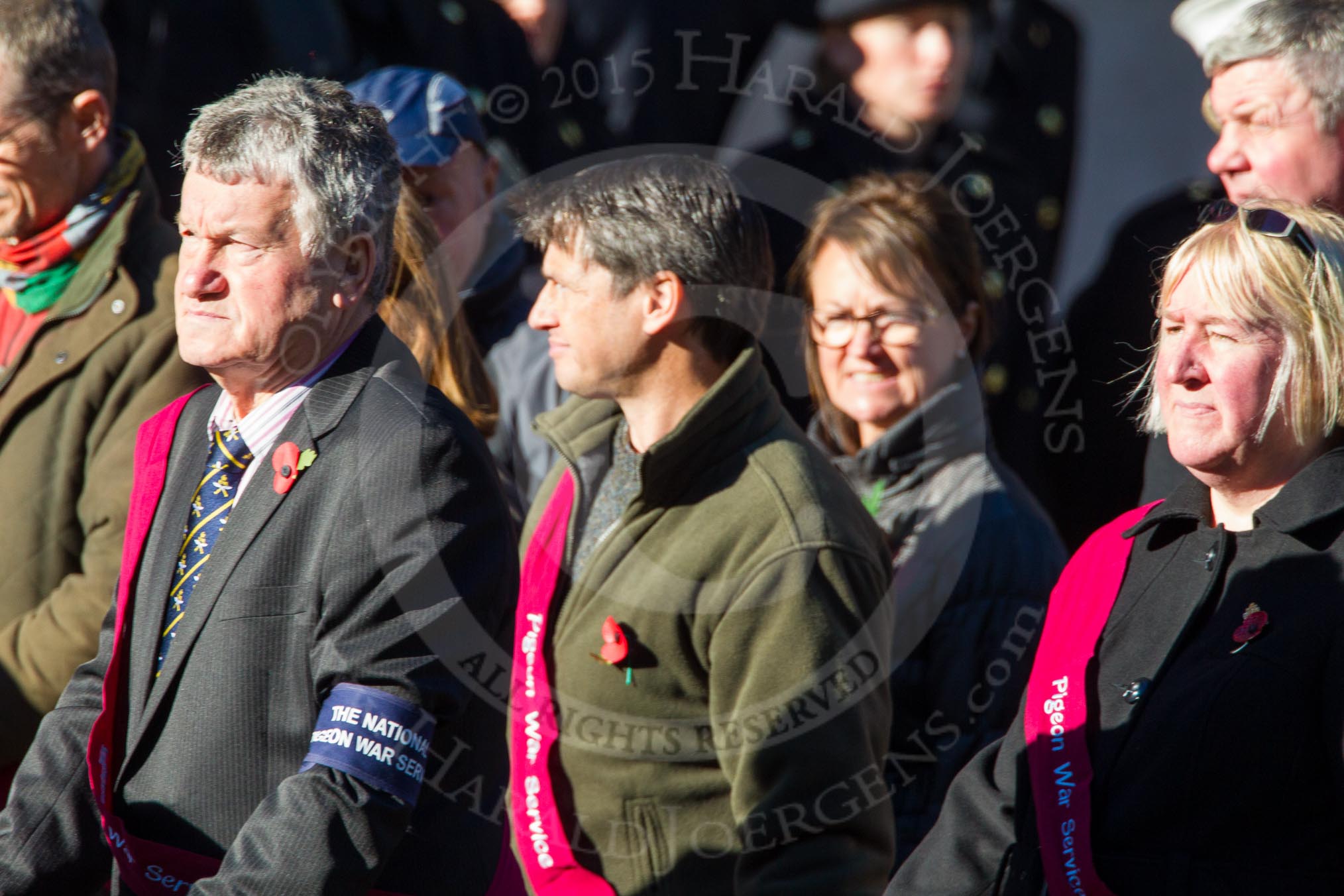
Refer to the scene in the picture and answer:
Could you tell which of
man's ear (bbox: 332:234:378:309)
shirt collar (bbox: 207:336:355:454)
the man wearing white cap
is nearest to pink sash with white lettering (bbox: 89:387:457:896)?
shirt collar (bbox: 207:336:355:454)

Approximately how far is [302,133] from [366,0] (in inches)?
86.4

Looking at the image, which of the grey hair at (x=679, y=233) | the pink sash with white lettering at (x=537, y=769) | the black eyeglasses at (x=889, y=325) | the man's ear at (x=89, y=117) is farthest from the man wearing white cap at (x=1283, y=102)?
the man's ear at (x=89, y=117)

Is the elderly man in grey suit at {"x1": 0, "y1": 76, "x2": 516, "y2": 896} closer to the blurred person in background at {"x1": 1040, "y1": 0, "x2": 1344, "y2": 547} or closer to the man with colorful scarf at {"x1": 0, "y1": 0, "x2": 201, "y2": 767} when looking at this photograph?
the man with colorful scarf at {"x1": 0, "y1": 0, "x2": 201, "y2": 767}

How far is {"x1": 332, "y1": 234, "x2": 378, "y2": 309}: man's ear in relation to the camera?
2133mm

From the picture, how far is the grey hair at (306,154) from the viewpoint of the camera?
209 cm

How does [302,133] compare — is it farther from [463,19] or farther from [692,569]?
[463,19]

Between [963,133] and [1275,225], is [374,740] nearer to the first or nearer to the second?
[1275,225]

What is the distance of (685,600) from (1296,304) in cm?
107

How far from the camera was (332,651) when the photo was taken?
198 centimetres

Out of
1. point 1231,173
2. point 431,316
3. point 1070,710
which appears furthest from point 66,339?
point 1231,173

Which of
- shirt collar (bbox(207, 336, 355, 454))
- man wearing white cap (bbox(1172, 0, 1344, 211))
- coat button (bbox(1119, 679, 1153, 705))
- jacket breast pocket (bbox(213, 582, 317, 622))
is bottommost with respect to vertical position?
jacket breast pocket (bbox(213, 582, 317, 622))

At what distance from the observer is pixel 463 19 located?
4055 mm

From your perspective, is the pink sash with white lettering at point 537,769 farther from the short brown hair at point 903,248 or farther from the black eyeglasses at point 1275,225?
the black eyeglasses at point 1275,225

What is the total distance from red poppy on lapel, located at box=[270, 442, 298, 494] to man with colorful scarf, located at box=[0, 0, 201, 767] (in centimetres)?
91
